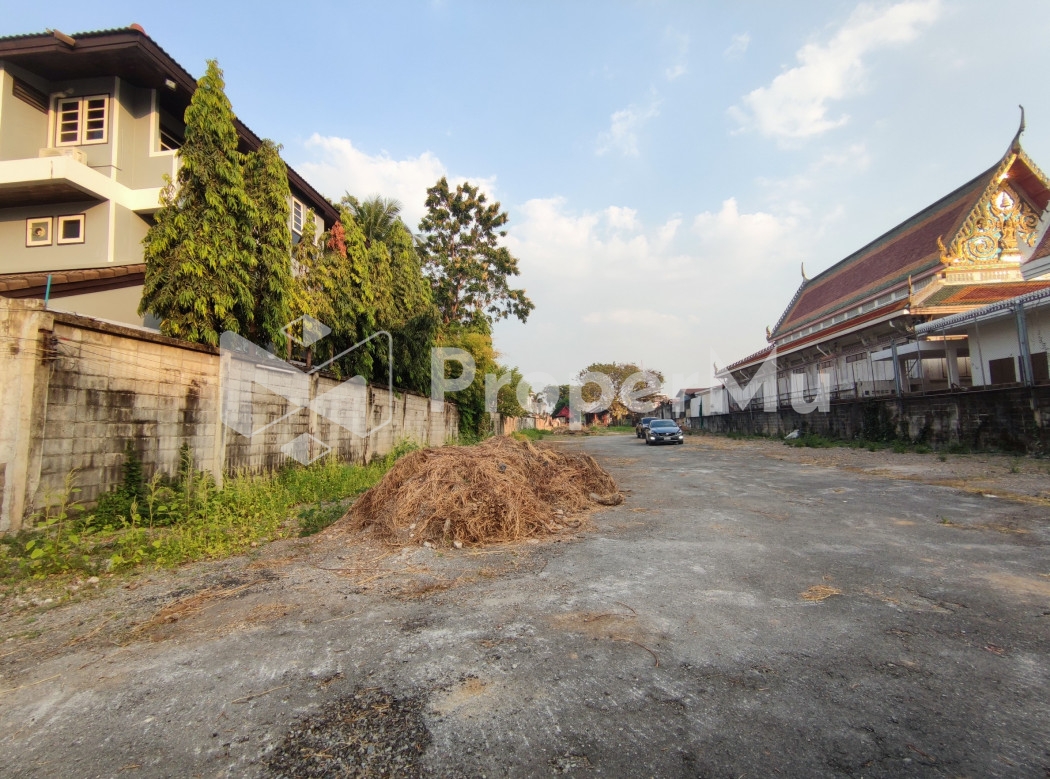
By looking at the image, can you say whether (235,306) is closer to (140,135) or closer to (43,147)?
(140,135)

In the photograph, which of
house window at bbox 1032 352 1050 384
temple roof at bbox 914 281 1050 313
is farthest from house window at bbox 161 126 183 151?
temple roof at bbox 914 281 1050 313

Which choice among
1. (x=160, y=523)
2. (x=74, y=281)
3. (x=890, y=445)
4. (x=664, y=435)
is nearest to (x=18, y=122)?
(x=74, y=281)

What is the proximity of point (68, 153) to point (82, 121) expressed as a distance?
3.57 ft

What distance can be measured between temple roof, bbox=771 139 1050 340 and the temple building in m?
0.05

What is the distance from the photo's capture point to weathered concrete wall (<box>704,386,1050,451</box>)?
10930 millimetres

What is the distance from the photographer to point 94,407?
502 cm

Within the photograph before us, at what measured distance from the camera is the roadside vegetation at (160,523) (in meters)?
4.02

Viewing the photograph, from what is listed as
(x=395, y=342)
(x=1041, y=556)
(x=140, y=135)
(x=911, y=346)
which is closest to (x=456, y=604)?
(x=1041, y=556)

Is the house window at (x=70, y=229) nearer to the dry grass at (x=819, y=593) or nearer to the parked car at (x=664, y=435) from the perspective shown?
the dry grass at (x=819, y=593)

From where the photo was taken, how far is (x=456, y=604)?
330cm

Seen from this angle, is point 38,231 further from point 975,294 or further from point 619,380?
point 619,380

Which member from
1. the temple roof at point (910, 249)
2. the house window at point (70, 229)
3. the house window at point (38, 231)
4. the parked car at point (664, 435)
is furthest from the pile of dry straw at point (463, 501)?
the temple roof at point (910, 249)

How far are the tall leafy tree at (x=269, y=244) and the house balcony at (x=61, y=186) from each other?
3948 millimetres

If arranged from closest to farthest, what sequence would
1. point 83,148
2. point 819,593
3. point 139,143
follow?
point 819,593, point 83,148, point 139,143
